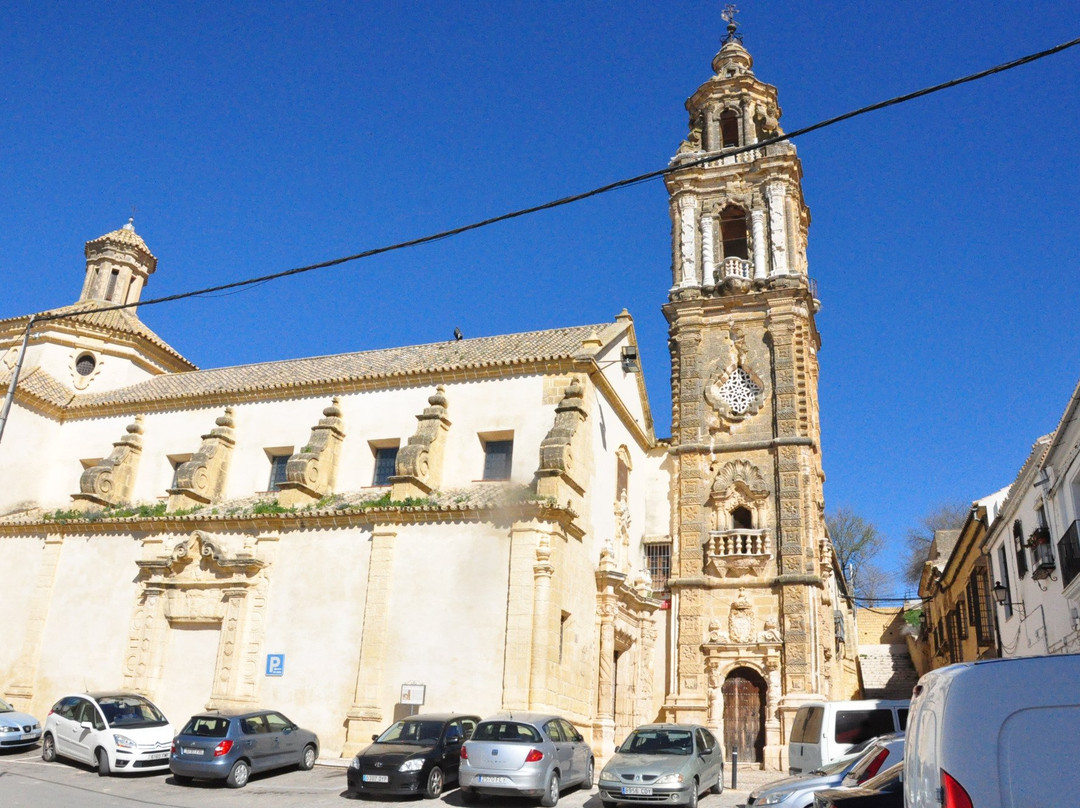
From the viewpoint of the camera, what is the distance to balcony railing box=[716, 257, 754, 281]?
27.8m

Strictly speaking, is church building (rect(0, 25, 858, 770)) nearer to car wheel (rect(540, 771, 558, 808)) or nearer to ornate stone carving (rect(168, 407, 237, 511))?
ornate stone carving (rect(168, 407, 237, 511))

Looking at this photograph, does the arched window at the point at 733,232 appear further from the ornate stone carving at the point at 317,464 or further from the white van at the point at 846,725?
the white van at the point at 846,725

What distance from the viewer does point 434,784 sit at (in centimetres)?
1489

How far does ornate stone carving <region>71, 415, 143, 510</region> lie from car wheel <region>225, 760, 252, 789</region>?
11.6 m

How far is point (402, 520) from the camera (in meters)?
20.7

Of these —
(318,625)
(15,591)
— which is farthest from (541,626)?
(15,591)

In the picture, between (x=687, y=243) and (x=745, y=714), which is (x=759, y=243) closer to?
(x=687, y=243)

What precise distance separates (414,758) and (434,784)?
0.63m

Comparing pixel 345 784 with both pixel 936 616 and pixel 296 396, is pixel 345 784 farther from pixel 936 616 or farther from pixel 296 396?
pixel 936 616

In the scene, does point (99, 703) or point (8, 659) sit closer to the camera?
point (99, 703)

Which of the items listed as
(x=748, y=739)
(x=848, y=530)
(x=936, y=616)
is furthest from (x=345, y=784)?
(x=848, y=530)

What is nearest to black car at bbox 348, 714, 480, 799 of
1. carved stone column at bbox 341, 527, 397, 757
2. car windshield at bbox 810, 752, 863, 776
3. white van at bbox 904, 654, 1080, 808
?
carved stone column at bbox 341, 527, 397, 757

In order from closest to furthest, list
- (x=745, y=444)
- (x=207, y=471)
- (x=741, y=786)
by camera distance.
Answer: (x=741, y=786) < (x=207, y=471) < (x=745, y=444)

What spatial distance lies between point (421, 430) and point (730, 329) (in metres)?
10.6
